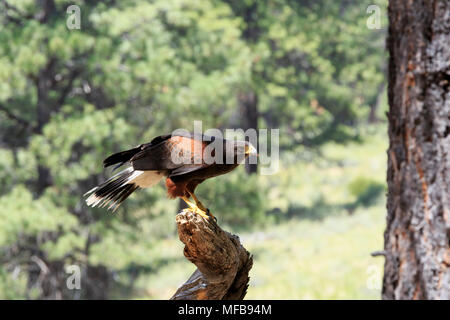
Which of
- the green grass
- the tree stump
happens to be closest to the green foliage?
the green grass

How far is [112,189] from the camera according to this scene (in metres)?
→ 3.95

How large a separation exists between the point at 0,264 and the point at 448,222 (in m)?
8.03

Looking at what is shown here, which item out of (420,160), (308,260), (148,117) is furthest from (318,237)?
(420,160)

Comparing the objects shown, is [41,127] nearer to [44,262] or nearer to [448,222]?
Result: [44,262]

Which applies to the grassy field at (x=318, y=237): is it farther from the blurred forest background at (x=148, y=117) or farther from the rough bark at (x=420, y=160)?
the rough bark at (x=420, y=160)

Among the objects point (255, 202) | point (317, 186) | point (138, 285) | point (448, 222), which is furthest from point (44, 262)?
point (317, 186)

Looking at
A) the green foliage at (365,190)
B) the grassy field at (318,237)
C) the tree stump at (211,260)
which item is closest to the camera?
the tree stump at (211,260)

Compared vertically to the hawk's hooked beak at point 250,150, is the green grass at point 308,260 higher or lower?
lower

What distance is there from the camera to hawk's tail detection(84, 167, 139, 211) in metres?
3.90

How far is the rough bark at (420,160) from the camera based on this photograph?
347 cm

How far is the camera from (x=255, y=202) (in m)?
10.7

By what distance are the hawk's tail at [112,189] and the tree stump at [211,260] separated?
73 cm

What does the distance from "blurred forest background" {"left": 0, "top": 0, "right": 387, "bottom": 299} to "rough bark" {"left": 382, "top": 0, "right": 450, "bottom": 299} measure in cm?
322

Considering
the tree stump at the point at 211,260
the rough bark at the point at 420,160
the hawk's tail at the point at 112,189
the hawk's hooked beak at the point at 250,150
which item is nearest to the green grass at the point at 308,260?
the tree stump at the point at 211,260
